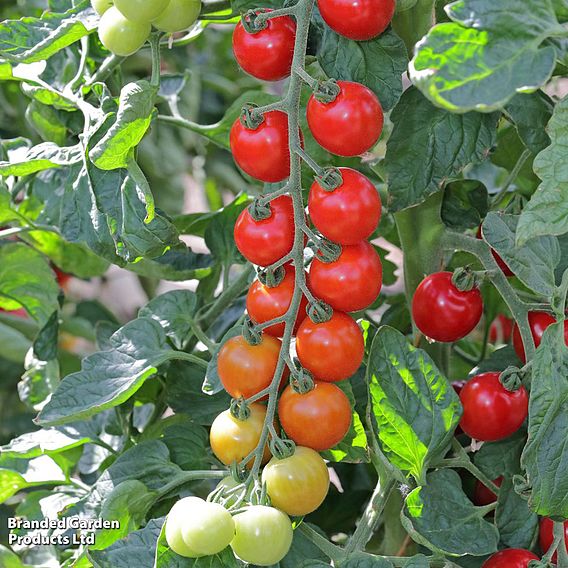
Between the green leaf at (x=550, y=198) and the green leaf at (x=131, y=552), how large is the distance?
0.24 m


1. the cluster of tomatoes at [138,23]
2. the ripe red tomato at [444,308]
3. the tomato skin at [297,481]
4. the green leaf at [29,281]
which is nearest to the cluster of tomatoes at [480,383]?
the ripe red tomato at [444,308]

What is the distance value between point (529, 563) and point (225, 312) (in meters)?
0.29

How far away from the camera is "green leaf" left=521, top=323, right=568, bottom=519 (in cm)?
42

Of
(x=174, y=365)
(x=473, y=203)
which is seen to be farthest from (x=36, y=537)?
(x=473, y=203)

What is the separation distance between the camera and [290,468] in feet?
1.38

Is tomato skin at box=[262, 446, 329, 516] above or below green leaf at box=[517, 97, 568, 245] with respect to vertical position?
below

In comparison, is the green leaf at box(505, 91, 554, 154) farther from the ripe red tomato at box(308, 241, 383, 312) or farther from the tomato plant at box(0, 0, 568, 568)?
the ripe red tomato at box(308, 241, 383, 312)

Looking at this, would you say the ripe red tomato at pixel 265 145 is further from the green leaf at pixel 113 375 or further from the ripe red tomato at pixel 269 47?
the green leaf at pixel 113 375

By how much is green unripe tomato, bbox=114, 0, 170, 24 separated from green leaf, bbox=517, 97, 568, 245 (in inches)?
8.0

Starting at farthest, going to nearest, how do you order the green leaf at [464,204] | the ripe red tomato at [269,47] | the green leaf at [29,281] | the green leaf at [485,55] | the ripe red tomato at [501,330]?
the ripe red tomato at [501,330] → the green leaf at [29,281] → the green leaf at [464,204] → the ripe red tomato at [269,47] → the green leaf at [485,55]

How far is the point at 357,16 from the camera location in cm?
42

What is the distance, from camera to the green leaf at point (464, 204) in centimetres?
56

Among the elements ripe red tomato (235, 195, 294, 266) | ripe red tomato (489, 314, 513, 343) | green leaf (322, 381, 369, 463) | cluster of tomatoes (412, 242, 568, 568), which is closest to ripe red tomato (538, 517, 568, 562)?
cluster of tomatoes (412, 242, 568, 568)

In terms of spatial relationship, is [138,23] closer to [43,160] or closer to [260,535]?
[43,160]
